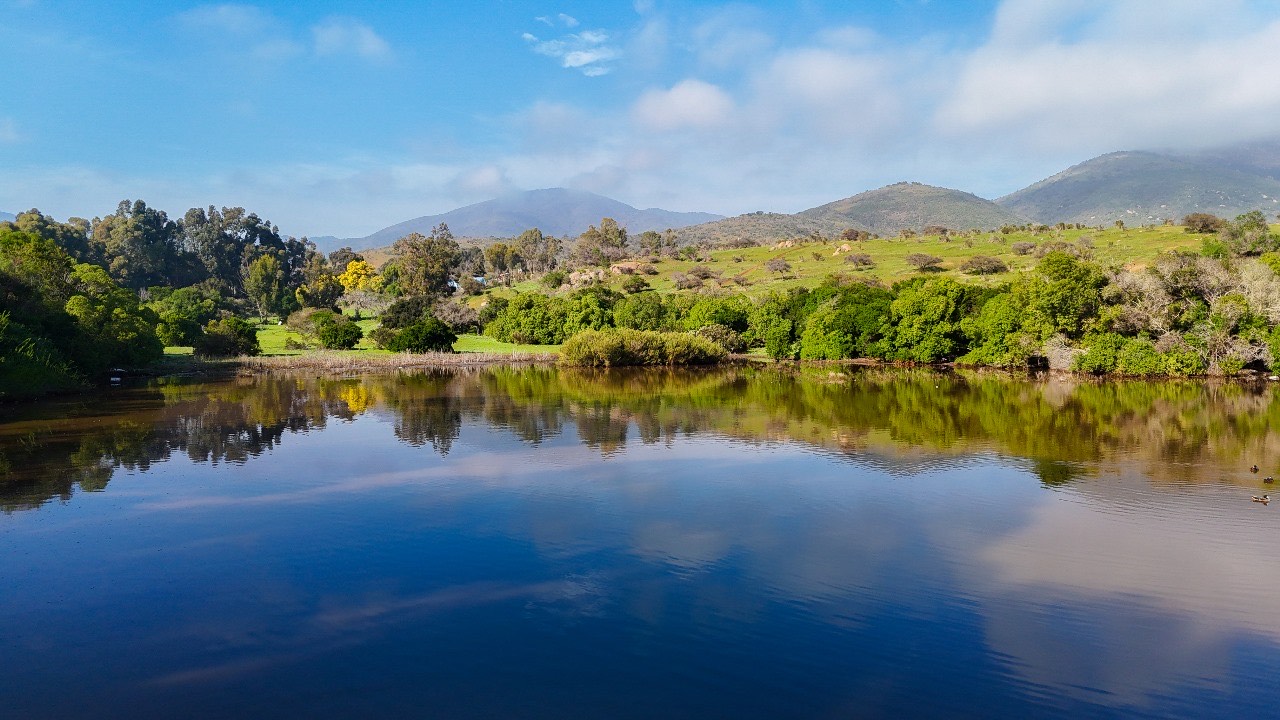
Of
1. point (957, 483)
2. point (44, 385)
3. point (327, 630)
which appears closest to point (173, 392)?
point (44, 385)

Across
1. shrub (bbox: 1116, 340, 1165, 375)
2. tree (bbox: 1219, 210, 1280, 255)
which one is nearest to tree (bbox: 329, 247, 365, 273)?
shrub (bbox: 1116, 340, 1165, 375)

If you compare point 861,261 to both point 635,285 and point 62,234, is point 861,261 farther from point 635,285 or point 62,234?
point 62,234

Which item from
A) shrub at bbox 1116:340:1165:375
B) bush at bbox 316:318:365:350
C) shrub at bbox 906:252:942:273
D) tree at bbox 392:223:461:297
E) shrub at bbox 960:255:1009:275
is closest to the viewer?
shrub at bbox 1116:340:1165:375

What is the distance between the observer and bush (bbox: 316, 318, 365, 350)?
188 feet

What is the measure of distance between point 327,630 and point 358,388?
1237 inches

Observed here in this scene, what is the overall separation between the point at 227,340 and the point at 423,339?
43.7ft

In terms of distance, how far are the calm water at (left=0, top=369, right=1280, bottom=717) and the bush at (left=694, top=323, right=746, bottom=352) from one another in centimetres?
Result: 3132

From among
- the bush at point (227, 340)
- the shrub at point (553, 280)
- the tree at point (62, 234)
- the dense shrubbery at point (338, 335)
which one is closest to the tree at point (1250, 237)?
the shrub at point (553, 280)

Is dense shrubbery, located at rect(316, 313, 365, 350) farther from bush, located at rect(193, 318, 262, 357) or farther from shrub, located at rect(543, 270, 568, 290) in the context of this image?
shrub, located at rect(543, 270, 568, 290)

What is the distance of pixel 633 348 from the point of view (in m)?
51.0

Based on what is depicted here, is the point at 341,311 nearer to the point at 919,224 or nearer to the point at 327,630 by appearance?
the point at 327,630

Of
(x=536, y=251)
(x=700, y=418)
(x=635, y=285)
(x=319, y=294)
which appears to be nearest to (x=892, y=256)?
(x=635, y=285)

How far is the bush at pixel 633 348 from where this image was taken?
1977 inches

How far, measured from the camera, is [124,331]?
40.9 metres
